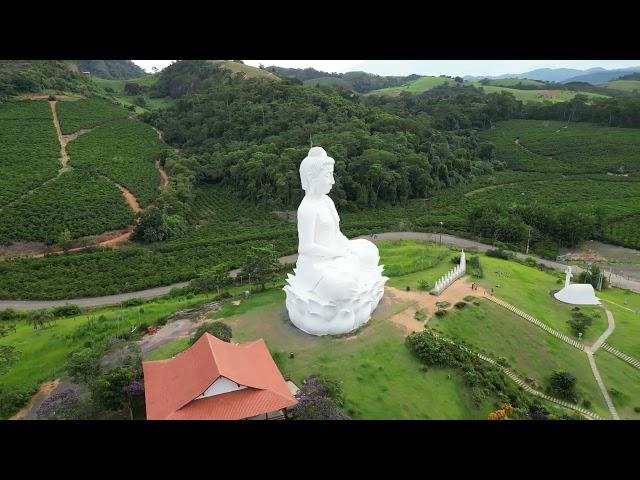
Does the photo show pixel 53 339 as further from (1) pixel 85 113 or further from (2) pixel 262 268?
→ (1) pixel 85 113

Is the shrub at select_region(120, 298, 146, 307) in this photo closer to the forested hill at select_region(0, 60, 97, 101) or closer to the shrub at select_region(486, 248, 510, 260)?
the shrub at select_region(486, 248, 510, 260)

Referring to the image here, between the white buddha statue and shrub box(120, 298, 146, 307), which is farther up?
the white buddha statue

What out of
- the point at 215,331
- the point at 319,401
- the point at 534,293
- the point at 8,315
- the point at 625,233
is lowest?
the point at 625,233

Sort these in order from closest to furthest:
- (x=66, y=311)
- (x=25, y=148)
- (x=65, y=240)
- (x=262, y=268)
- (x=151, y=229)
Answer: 1. (x=262, y=268)
2. (x=66, y=311)
3. (x=65, y=240)
4. (x=151, y=229)
5. (x=25, y=148)

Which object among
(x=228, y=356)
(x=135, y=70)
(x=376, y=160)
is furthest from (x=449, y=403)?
(x=135, y=70)

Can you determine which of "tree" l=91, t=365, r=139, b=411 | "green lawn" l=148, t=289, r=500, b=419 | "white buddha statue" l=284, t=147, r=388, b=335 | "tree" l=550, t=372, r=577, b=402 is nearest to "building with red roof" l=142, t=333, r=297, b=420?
"tree" l=91, t=365, r=139, b=411

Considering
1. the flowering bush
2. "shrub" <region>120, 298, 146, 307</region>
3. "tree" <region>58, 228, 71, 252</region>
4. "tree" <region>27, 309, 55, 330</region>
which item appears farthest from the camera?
"tree" <region>58, 228, 71, 252</region>

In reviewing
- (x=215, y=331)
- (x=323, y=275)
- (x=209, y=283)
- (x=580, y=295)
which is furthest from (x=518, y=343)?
(x=209, y=283)

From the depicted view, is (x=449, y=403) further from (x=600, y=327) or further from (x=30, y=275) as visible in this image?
(x=30, y=275)
